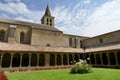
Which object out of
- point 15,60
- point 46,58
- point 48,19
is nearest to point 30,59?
point 46,58

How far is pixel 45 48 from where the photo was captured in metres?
27.0

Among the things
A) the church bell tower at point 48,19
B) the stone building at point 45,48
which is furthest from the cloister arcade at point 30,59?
the church bell tower at point 48,19

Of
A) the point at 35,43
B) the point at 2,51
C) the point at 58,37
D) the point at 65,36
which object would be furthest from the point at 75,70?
the point at 65,36

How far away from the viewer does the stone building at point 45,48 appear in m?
24.6

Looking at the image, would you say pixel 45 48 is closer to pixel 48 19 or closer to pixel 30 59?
pixel 30 59

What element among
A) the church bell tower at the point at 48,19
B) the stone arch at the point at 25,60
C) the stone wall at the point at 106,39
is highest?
the church bell tower at the point at 48,19

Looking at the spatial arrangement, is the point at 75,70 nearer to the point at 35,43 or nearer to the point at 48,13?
the point at 35,43

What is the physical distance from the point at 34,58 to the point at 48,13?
25608 mm

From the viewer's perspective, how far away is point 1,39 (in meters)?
28.6

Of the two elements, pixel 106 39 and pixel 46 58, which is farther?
pixel 106 39

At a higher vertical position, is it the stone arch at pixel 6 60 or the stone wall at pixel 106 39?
the stone wall at pixel 106 39

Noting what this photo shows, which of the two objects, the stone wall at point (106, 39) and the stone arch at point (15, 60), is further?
the stone wall at point (106, 39)

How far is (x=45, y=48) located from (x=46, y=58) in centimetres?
263

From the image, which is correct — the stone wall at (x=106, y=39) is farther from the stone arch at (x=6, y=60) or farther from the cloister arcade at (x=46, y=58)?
the stone arch at (x=6, y=60)
